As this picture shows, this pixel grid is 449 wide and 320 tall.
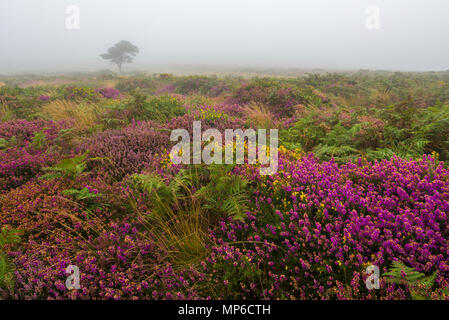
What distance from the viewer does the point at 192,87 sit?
16.7m

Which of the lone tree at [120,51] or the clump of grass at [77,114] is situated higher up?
the lone tree at [120,51]

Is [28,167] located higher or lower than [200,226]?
higher

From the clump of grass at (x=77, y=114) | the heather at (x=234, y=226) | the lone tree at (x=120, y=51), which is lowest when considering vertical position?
the heather at (x=234, y=226)

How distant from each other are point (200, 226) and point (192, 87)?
1521cm

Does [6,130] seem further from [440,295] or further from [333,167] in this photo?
[440,295]

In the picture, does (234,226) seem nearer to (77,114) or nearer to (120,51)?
(77,114)

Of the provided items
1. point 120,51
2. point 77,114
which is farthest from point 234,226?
point 120,51

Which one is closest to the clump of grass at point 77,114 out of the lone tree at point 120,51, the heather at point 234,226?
the heather at point 234,226

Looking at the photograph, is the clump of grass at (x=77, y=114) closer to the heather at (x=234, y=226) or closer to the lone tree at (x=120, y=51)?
the heather at (x=234, y=226)

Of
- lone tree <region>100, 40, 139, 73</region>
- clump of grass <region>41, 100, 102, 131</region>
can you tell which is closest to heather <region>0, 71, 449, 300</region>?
clump of grass <region>41, 100, 102, 131</region>

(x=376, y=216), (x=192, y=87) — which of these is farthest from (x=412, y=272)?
(x=192, y=87)

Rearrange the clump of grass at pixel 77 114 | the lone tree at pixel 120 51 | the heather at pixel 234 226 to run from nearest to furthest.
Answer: the heather at pixel 234 226, the clump of grass at pixel 77 114, the lone tree at pixel 120 51

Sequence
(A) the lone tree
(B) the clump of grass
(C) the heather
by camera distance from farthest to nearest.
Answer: (A) the lone tree → (B) the clump of grass → (C) the heather

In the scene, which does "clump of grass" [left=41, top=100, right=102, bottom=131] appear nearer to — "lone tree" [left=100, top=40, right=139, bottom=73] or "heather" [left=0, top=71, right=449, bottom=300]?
"heather" [left=0, top=71, right=449, bottom=300]
